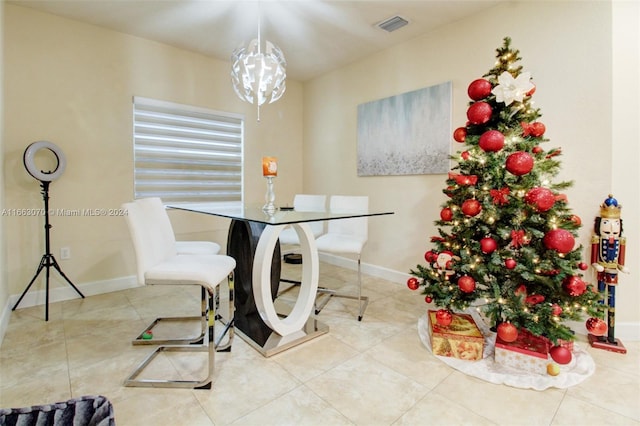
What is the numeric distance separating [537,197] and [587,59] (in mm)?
1266

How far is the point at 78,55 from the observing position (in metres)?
2.91

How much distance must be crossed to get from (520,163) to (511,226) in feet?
1.25

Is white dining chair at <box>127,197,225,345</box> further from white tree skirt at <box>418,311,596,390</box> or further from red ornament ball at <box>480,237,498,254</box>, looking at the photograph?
red ornament ball at <box>480,237,498,254</box>

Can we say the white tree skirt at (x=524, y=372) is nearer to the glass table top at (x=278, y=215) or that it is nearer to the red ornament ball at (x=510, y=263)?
the red ornament ball at (x=510, y=263)

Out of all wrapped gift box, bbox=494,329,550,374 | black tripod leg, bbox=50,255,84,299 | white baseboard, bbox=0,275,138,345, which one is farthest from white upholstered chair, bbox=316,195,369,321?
black tripod leg, bbox=50,255,84,299

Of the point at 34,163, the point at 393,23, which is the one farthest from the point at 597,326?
the point at 34,163

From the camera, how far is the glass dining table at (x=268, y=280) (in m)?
1.92

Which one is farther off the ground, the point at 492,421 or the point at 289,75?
the point at 289,75

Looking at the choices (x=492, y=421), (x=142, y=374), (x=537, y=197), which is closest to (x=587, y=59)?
(x=537, y=197)

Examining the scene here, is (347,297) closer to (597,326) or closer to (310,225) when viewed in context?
(310,225)

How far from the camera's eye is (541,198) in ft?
5.56

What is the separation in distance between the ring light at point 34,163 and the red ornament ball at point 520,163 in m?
3.44

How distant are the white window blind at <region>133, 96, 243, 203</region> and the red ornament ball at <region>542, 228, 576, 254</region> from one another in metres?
3.28

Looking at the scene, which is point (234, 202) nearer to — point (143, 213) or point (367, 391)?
point (143, 213)
